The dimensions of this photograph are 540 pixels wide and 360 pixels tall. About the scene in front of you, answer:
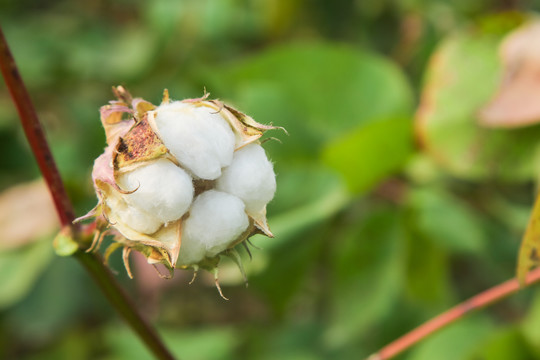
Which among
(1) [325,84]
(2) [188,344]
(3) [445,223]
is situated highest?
(1) [325,84]

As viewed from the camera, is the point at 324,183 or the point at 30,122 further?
the point at 324,183

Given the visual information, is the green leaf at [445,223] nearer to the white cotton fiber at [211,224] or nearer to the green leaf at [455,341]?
the green leaf at [455,341]

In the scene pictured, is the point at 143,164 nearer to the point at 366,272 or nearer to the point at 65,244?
the point at 65,244

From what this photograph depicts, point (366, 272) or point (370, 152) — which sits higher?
point (370, 152)

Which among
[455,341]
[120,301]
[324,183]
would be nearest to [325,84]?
[324,183]

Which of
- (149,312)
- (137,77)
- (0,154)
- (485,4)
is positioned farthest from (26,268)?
(485,4)

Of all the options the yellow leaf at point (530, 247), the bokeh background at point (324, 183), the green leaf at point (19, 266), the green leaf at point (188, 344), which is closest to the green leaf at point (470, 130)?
the bokeh background at point (324, 183)

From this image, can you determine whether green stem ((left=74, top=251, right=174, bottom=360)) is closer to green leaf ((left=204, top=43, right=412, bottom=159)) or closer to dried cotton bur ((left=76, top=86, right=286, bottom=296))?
dried cotton bur ((left=76, top=86, right=286, bottom=296))
